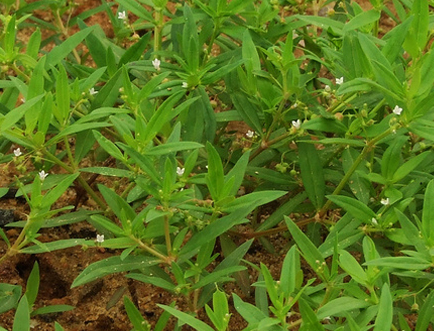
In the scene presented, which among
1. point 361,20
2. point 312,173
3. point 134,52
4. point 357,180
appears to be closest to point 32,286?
point 134,52

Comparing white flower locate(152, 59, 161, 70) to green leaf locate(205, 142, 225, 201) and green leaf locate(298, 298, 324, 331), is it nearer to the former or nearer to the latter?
green leaf locate(205, 142, 225, 201)

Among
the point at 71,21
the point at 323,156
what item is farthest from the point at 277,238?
the point at 71,21

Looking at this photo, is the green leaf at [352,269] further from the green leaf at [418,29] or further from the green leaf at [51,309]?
the green leaf at [51,309]

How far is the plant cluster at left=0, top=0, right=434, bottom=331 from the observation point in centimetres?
181

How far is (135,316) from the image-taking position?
2.00m

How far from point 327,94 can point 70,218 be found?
76 centimetres

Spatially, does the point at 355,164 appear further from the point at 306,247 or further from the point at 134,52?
the point at 134,52

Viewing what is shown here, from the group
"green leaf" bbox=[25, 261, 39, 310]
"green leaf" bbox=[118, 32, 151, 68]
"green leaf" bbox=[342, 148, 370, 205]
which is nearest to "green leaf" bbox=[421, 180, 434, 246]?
"green leaf" bbox=[342, 148, 370, 205]

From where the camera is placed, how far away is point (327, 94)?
80.3 inches

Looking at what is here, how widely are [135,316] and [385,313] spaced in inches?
25.9

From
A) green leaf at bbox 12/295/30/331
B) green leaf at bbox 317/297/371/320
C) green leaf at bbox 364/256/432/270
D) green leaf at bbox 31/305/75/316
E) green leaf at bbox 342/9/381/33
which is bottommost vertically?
green leaf at bbox 31/305/75/316

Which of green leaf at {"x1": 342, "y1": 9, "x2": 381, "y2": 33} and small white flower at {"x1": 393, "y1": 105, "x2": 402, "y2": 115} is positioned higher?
green leaf at {"x1": 342, "y1": 9, "x2": 381, "y2": 33}

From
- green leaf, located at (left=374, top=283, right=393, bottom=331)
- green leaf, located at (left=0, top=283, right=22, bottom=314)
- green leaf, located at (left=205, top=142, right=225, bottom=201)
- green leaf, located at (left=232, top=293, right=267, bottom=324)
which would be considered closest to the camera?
green leaf, located at (left=374, top=283, right=393, bottom=331)

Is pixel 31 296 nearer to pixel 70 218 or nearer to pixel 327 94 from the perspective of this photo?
pixel 70 218
